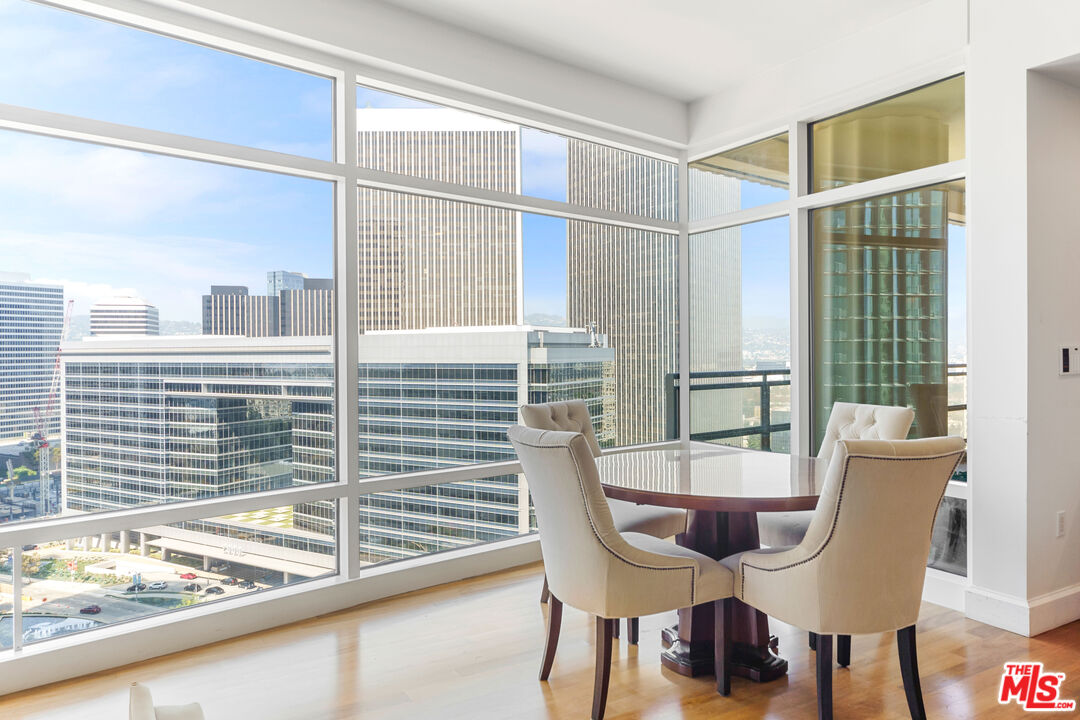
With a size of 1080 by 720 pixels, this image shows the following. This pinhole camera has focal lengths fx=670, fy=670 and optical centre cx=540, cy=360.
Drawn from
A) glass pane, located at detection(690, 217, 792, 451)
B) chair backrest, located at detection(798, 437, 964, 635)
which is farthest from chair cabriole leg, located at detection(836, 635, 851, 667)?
glass pane, located at detection(690, 217, 792, 451)

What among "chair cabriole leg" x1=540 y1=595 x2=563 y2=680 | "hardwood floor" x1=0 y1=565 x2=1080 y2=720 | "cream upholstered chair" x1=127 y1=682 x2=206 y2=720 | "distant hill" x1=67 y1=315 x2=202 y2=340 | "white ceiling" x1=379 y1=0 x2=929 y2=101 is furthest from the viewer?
"white ceiling" x1=379 y1=0 x2=929 y2=101

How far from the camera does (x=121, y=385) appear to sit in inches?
110

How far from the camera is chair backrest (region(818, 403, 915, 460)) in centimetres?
288

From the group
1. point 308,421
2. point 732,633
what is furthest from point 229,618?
point 732,633

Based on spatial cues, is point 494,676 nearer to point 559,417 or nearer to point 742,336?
point 559,417

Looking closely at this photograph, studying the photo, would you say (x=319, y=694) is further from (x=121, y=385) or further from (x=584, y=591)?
(x=121, y=385)

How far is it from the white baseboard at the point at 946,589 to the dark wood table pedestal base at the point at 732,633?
1132 mm

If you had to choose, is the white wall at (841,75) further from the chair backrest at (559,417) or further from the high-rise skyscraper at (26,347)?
the high-rise skyscraper at (26,347)

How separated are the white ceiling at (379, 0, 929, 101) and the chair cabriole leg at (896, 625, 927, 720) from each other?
113 inches

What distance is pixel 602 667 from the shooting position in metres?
2.17

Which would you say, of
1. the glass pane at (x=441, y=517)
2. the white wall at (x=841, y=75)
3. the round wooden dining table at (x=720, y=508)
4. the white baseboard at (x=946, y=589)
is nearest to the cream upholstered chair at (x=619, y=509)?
the round wooden dining table at (x=720, y=508)

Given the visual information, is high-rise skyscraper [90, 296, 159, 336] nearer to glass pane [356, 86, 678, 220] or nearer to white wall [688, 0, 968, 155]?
glass pane [356, 86, 678, 220]

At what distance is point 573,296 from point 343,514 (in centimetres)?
194

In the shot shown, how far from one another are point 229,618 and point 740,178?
3894mm
